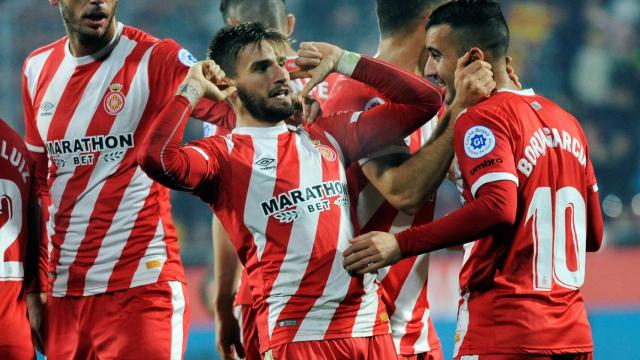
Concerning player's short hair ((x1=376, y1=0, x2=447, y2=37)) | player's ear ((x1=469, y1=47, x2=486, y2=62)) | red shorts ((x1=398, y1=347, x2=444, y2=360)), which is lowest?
red shorts ((x1=398, y1=347, x2=444, y2=360))

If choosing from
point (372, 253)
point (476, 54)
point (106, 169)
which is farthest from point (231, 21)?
point (372, 253)

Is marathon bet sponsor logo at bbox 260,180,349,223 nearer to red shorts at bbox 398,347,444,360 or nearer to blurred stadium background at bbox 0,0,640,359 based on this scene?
red shorts at bbox 398,347,444,360

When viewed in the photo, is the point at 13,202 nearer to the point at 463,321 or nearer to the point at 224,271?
the point at 224,271

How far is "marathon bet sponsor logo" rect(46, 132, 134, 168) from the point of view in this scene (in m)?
4.21

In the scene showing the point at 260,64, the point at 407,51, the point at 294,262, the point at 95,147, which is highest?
the point at 407,51

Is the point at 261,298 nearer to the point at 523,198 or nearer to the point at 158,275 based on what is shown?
the point at 158,275

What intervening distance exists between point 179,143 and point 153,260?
0.86 meters

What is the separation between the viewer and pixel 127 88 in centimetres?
427

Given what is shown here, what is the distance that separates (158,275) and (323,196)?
933mm

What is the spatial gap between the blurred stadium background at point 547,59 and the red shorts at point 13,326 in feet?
13.1

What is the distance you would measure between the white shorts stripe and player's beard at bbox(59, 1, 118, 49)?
42.5 inches

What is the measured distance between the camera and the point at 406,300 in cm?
432

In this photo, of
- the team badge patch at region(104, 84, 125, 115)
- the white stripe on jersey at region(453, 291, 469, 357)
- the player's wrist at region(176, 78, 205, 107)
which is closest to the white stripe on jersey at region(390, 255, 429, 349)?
the white stripe on jersey at region(453, 291, 469, 357)

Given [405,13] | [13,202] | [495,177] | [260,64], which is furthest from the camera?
[405,13]
